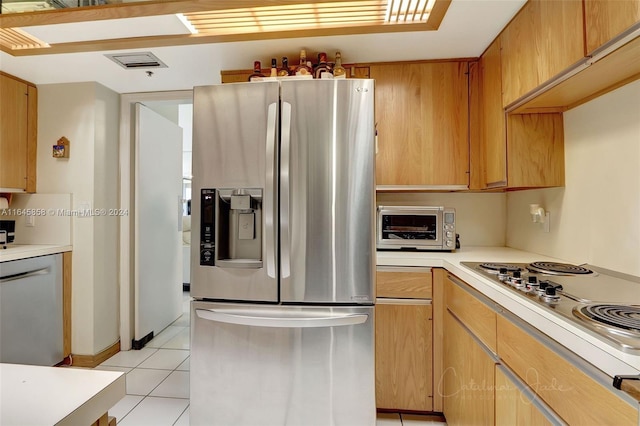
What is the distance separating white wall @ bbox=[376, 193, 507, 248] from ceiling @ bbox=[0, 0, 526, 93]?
36.4 inches

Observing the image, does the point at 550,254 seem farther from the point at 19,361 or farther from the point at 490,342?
the point at 19,361

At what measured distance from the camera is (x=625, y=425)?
63cm

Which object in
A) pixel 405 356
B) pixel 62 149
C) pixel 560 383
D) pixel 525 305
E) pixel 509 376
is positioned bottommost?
pixel 405 356

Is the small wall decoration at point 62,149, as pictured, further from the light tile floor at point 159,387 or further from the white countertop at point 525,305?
the white countertop at point 525,305

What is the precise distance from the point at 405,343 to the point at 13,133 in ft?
9.91

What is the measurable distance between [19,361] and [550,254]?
10.8 feet

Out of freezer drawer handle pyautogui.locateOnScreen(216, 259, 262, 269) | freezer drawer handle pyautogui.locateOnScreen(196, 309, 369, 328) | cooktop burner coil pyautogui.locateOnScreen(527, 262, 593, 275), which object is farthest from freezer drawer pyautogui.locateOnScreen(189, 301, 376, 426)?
cooktop burner coil pyautogui.locateOnScreen(527, 262, 593, 275)

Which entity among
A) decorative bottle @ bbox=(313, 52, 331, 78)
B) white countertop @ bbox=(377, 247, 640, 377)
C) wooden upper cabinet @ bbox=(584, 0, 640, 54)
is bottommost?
white countertop @ bbox=(377, 247, 640, 377)

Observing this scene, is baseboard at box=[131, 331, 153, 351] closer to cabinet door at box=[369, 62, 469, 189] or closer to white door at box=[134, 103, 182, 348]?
white door at box=[134, 103, 182, 348]

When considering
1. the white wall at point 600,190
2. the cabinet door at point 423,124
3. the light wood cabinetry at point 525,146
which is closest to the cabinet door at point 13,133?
the cabinet door at point 423,124

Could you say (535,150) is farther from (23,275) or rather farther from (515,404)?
(23,275)

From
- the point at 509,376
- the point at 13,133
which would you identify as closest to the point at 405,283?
the point at 509,376

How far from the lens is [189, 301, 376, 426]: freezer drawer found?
4.99 feet

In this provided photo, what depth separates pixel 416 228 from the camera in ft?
6.68
